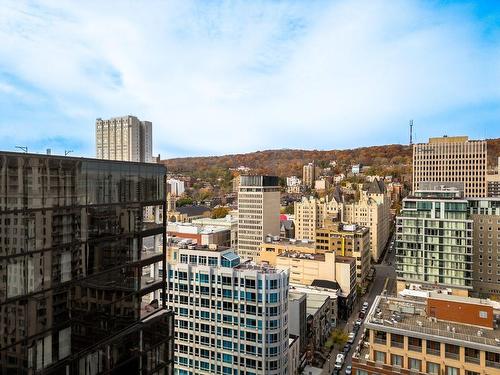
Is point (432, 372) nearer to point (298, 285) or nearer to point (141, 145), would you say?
point (298, 285)

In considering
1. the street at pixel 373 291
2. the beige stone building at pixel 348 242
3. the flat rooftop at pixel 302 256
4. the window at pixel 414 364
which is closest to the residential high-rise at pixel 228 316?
the street at pixel 373 291

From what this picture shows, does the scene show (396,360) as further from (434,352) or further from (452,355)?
(452,355)

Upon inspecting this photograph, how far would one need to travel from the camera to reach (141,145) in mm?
140250

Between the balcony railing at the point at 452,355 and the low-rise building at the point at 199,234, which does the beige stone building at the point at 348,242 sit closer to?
the low-rise building at the point at 199,234

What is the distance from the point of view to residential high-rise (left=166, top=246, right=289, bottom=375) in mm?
42281

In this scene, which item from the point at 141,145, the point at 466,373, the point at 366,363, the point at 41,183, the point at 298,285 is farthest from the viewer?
the point at 141,145

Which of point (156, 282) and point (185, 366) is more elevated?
point (156, 282)

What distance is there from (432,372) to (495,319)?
28.6 ft

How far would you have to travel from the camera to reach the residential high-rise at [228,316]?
42281mm

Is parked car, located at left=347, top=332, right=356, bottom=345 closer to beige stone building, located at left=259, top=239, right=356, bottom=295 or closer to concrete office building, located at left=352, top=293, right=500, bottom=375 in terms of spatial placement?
beige stone building, located at left=259, top=239, right=356, bottom=295

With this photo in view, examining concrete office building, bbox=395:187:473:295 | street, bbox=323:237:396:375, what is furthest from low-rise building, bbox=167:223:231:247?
concrete office building, bbox=395:187:473:295

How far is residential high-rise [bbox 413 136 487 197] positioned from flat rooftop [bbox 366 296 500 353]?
86.7 metres

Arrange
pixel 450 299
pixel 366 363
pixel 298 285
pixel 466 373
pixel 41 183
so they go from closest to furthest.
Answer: pixel 41 183 → pixel 466 373 → pixel 366 363 → pixel 450 299 → pixel 298 285

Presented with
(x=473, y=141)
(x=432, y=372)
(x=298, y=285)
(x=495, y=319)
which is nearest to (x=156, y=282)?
(x=432, y=372)
